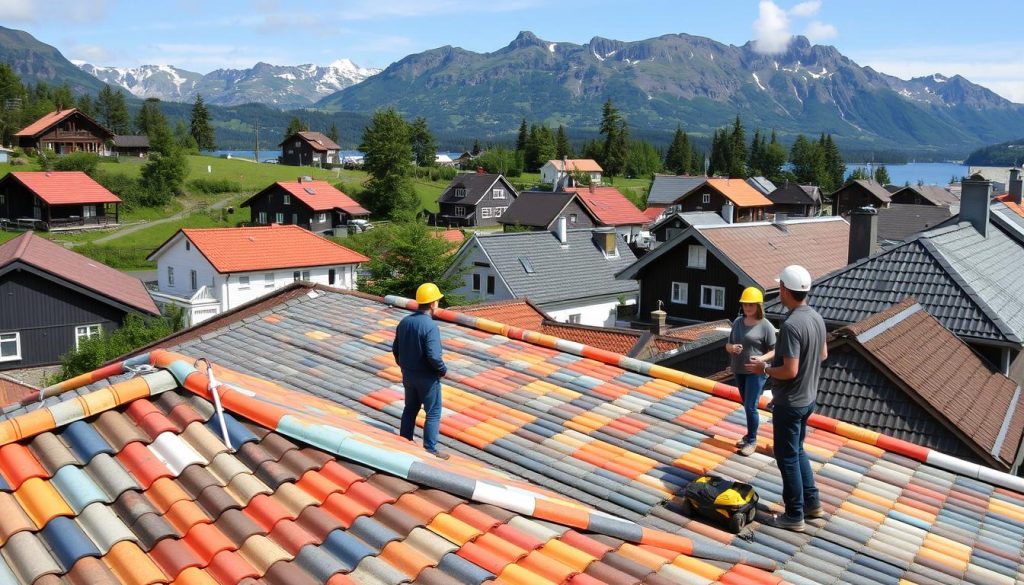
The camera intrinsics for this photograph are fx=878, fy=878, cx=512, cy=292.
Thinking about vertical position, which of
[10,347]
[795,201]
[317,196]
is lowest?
[10,347]

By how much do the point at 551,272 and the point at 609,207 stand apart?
39.8 metres

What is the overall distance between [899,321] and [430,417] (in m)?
11.1

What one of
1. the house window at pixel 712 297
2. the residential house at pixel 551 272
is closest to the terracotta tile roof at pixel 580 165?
the residential house at pixel 551 272

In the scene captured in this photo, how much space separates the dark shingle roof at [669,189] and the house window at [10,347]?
82.4 meters

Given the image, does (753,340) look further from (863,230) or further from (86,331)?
(86,331)

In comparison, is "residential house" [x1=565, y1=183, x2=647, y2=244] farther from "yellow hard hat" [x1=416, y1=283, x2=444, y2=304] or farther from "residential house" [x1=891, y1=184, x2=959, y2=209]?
"yellow hard hat" [x1=416, y1=283, x2=444, y2=304]

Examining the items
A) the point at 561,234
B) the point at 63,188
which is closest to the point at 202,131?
the point at 63,188

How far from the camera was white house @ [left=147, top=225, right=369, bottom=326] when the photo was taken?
45.5 meters

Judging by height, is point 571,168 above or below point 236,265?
above

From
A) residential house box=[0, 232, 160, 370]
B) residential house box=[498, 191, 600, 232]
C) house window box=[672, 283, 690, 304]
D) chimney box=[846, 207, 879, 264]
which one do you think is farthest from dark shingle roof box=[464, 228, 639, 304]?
residential house box=[498, 191, 600, 232]

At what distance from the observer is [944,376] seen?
1481 centimetres

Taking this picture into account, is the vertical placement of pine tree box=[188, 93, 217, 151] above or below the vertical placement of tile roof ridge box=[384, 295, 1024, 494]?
above

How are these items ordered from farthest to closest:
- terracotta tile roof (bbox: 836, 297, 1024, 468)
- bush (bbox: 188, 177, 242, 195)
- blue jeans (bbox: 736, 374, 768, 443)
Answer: bush (bbox: 188, 177, 242, 195) < terracotta tile roof (bbox: 836, 297, 1024, 468) < blue jeans (bbox: 736, 374, 768, 443)

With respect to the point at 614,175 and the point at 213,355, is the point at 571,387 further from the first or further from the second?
the point at 614,175
